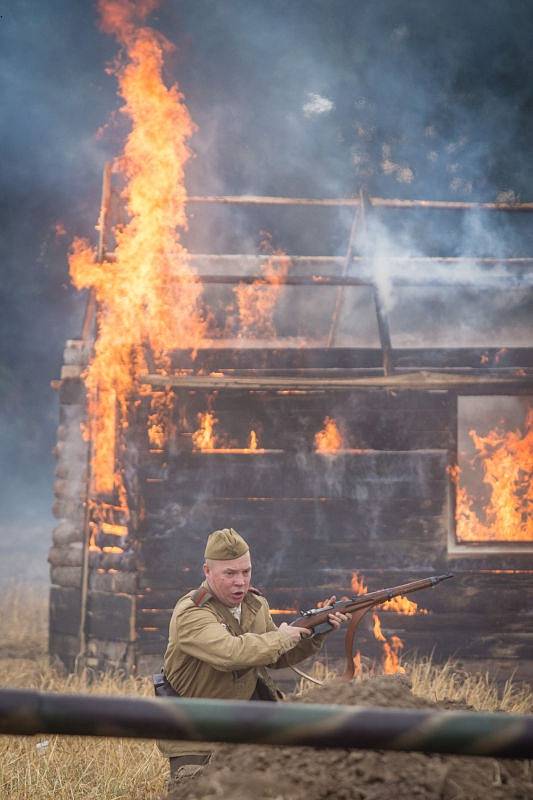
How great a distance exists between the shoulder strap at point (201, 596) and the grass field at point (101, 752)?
5.17 feet

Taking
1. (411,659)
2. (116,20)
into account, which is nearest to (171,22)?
(116,20)

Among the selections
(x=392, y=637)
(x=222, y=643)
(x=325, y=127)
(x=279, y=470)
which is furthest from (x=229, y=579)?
(x=325, y=127)

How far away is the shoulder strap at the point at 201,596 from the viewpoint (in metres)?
4.23

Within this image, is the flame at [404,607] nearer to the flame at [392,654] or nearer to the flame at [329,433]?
the flame at [392,654]

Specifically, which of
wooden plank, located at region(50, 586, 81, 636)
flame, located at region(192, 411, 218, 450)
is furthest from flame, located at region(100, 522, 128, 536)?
Result: flame, located at region(192, 411, 218, 450)

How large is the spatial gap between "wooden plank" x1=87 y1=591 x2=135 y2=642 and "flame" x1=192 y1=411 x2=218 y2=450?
176cm

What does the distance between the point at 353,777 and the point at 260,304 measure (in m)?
6.85

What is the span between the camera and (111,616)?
26.7 feet

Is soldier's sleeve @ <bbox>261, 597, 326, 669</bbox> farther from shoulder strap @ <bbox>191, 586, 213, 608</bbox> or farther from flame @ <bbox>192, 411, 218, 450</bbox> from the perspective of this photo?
flame @ <bbox>192, 411, 218, 450</bbox>

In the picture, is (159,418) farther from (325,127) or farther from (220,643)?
(325,127)

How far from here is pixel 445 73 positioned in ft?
50.6

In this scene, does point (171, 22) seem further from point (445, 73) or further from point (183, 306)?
point (183, 306)

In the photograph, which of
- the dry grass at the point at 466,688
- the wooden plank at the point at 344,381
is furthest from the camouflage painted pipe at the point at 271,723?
the wooden plank at the point at 344,381

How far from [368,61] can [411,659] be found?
12.6 meters
